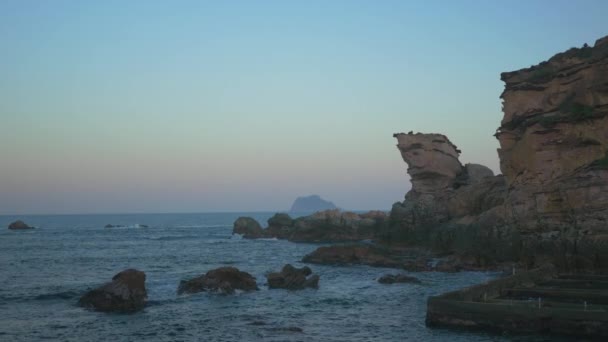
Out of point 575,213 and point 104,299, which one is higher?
point 575,213

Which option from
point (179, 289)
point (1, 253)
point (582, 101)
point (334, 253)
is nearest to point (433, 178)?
point (334, 253)

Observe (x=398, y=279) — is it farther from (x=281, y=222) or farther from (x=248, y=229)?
(x=248, y=229)

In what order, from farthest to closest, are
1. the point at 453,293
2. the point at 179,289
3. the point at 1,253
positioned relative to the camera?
the point at 1,253
the point at 179,289
the point at 453,293

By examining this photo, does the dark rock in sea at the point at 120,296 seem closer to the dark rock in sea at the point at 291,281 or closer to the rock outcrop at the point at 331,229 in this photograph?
the dark rock in sea at the point at 291,281

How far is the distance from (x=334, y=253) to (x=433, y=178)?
3077cm

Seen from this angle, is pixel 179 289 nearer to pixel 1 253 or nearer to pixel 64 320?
pixel 64 320

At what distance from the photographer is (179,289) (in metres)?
40.3

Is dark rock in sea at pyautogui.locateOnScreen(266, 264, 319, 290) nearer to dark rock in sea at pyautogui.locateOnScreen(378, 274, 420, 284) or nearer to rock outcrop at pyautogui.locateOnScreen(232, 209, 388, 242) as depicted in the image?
dark rock in sea at pyautogui.locateOnScreen(378, 274, 420, 284)

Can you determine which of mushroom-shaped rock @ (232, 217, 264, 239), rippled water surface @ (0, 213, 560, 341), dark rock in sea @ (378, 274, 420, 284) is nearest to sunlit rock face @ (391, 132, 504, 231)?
rippled water surface @ (0, 213, 560, 341)

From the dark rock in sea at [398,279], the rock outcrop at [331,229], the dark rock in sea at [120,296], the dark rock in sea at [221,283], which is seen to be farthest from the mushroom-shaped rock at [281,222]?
the dark rock in sea at [120,296]

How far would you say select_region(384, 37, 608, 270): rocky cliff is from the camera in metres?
47.4

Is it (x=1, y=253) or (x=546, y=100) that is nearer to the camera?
(x=546, y=100)

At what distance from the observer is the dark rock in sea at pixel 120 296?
33.3 metres

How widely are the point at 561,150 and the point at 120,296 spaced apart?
134ft
